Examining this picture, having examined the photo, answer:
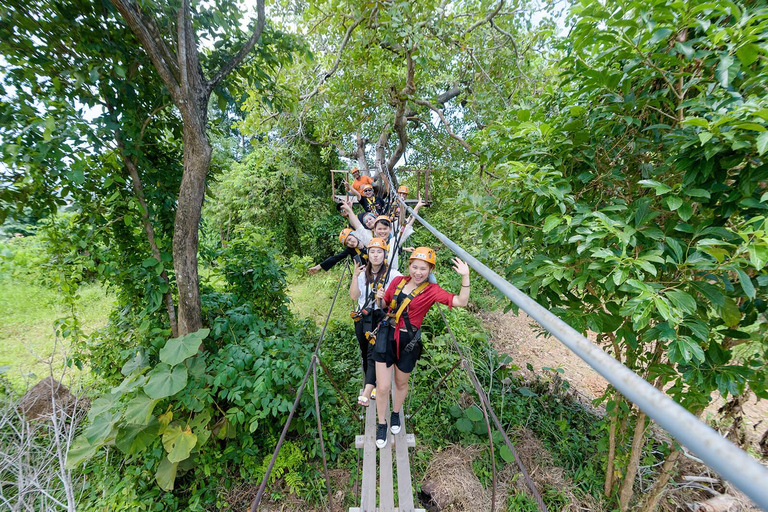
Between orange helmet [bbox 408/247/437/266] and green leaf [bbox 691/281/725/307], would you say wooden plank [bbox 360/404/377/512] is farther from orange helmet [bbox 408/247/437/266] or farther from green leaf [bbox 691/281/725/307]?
green leaf [bbox 691/281/725/307]

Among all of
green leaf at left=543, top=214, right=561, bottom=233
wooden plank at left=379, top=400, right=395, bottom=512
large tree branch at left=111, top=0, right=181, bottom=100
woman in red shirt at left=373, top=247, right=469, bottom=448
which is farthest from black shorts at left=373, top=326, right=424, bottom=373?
large tree branch at left=111, top=0, right=181, bottom=100

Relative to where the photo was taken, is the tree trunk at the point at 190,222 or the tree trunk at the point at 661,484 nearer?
the tree trunk at the point at 661,484

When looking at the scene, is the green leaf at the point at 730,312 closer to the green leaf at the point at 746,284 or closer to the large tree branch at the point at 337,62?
the green leaf at the point at 746,284

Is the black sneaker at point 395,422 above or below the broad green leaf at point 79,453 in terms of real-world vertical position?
below

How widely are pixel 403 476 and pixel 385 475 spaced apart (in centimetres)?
11

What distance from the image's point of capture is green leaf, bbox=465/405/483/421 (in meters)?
2.86

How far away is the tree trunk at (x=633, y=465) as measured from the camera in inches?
80.4

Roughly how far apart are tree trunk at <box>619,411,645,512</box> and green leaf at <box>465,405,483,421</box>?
1047mm

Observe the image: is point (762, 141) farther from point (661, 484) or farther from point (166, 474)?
point (166, 474)

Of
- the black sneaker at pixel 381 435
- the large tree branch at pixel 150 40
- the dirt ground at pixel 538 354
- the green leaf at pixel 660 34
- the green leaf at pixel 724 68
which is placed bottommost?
the dirt ground at pixel 538 354

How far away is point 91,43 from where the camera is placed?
6.40ft

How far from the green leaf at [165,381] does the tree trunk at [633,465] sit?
2896 mm

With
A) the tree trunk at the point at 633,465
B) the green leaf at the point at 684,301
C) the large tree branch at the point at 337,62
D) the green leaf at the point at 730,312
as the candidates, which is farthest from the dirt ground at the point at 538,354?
the large tree branch at the point at 337,62

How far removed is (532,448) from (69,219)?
13.1 ft
